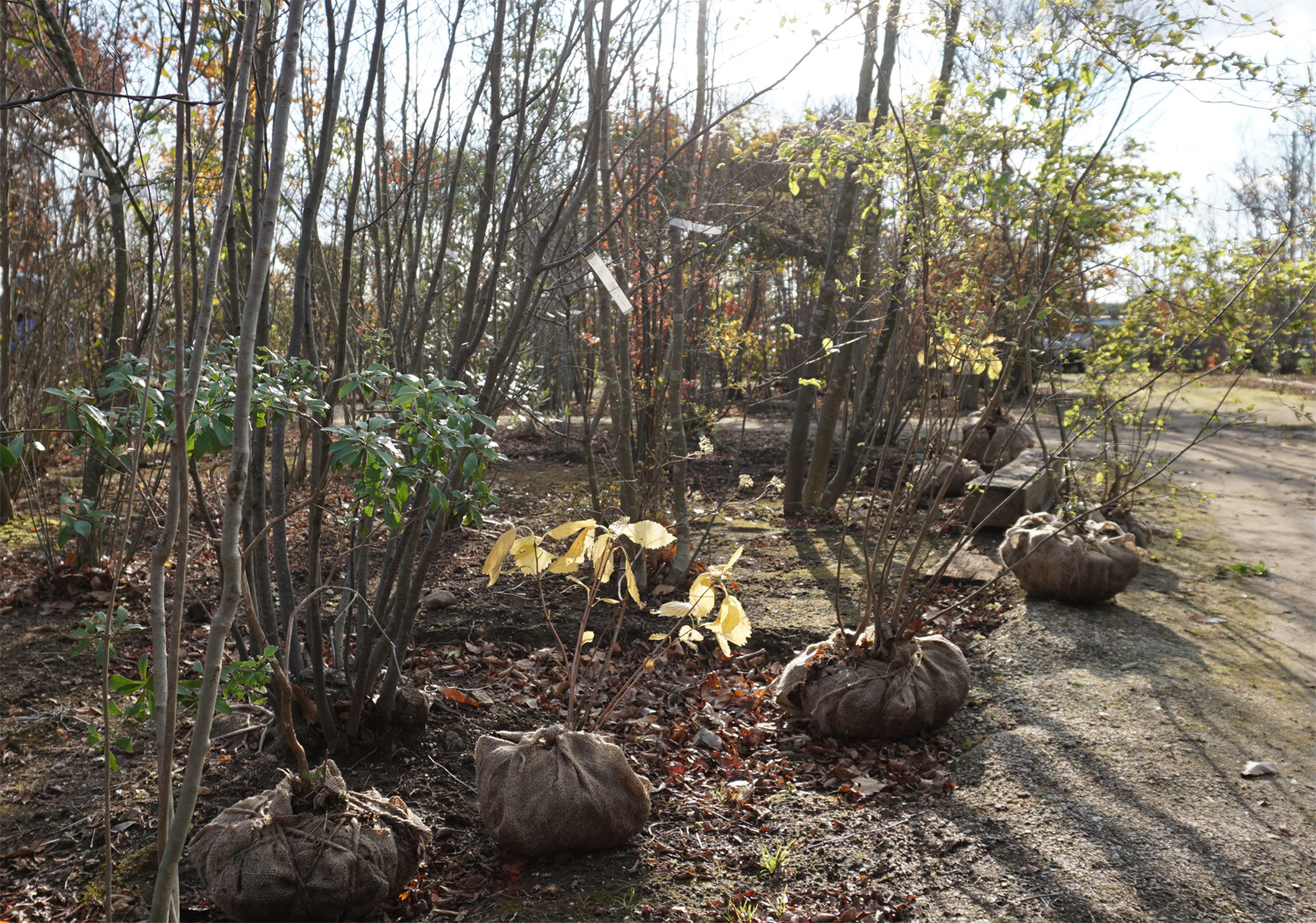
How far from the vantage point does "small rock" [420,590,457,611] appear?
479 centimetres

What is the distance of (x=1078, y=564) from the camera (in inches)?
186

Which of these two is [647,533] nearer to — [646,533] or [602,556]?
[646,533]

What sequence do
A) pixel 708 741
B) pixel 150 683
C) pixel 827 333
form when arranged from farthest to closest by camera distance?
pixel 827 333
pixel 708 741
pixel 150 683

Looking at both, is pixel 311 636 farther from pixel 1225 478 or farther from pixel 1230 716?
pixel 1225 478

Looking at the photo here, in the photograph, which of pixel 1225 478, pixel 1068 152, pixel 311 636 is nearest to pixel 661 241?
pixel 1068 152

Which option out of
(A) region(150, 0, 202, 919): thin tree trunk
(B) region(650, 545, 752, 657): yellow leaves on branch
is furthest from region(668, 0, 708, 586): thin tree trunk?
(A) region(150, 0, 202, 919): thin tree trunk

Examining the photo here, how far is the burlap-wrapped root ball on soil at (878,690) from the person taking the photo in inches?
135

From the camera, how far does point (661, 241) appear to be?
18.9 ft

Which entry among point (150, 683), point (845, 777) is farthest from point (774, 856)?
point (150, 683)

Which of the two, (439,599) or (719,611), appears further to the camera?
(439,599)

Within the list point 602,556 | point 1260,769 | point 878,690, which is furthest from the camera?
point 878,690

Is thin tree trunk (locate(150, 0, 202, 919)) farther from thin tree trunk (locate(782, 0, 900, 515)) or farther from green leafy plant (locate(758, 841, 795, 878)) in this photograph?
thin tree trunk (locate(782, 0, 900, 515))

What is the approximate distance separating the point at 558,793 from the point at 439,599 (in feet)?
8.23

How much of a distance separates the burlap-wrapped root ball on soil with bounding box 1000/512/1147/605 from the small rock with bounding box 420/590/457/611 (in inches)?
119
